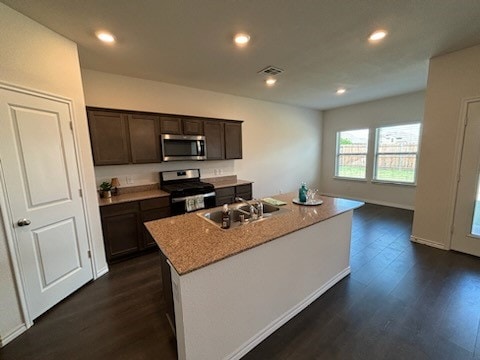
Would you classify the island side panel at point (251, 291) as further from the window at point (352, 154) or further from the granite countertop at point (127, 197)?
the window at point (352, 154)

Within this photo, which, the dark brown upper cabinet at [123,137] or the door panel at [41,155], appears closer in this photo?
the door panel at [41,155]

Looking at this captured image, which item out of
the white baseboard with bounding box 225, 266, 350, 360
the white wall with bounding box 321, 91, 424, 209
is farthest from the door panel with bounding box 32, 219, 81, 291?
the white wall with bounding box 321, 91, 424, 209

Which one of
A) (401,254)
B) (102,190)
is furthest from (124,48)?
(401,254)

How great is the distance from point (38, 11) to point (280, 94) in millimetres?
3882

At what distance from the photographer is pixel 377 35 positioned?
224cm

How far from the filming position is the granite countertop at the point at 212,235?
1263 millimetres

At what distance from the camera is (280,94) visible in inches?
179

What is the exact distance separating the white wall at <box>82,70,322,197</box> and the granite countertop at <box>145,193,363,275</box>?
2.13 m

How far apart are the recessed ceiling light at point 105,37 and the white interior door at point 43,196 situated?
81 cm

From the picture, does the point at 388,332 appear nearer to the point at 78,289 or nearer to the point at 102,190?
the point at 78,289

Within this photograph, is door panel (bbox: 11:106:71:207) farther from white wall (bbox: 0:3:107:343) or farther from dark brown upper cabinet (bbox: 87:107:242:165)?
dark brown upper cabinet (bbox: 87:107:242:165)

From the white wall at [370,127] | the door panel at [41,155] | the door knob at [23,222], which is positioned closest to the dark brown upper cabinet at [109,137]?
the door panel at [41,155]

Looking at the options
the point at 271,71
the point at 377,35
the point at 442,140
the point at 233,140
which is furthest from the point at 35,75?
the point at 442,140

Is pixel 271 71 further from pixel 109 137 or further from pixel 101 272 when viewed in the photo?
pixel 101 272
